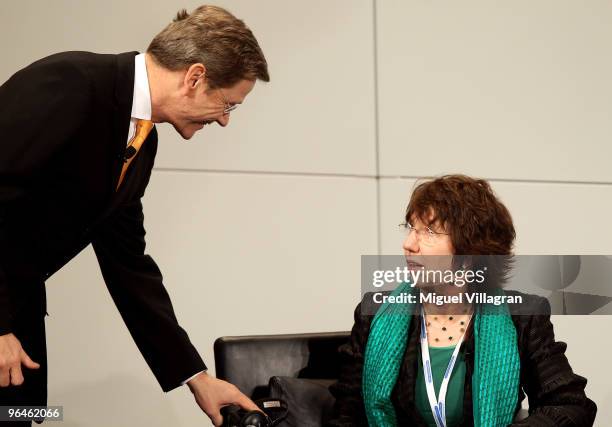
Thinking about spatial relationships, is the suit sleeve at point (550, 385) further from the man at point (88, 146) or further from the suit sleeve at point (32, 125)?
the suit sleeve at point (32, 125)

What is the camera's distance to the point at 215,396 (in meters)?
2.02

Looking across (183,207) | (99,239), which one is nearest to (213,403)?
(99,239)

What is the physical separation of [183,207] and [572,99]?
1.68 meters

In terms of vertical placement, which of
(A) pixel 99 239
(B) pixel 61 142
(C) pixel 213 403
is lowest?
(C) pixel 213 403

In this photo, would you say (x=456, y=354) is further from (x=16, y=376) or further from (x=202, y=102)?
(x=16, y=376)

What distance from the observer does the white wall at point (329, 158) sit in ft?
9.72

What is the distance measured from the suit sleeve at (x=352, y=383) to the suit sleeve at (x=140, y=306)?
0.36m

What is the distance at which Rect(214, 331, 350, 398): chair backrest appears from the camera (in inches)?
84.4

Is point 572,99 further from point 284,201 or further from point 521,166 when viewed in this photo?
point 284,201

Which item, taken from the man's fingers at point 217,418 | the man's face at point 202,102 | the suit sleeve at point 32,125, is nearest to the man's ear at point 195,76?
the man's face at point 202,102

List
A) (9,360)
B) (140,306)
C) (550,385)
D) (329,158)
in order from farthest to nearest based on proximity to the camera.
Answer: (329,158)
(140,306)
(550,385)
(9,360)

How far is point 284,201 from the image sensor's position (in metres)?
3.16

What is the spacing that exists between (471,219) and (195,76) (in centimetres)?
82

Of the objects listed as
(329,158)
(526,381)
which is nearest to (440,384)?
(526,381)
